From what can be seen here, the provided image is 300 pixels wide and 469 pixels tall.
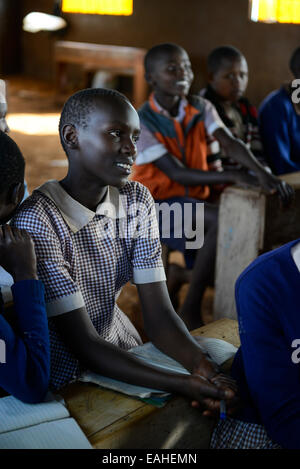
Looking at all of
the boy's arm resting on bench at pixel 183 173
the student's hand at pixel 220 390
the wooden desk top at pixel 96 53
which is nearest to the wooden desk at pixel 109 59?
the wooden desk top at pixel 96 53

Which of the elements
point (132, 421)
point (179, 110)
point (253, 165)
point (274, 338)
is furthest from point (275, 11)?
point (132, 421)

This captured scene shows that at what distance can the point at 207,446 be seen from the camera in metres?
1.26

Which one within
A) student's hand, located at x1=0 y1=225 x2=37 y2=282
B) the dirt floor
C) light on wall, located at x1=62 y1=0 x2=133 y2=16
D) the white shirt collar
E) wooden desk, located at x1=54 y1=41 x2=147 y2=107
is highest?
light on wall, located at x1=62 y1=0 x2=133 y2=16

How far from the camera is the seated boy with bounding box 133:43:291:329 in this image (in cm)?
260

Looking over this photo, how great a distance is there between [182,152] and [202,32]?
4684 mm

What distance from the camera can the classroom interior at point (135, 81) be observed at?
3.93ft

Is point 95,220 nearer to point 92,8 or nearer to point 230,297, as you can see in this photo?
point 230,297

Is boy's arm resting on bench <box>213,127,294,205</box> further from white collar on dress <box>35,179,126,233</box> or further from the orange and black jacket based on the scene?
white collar on dress <box>35,179,126,233</box>

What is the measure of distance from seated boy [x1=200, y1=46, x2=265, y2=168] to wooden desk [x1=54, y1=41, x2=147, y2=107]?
4.64 metres

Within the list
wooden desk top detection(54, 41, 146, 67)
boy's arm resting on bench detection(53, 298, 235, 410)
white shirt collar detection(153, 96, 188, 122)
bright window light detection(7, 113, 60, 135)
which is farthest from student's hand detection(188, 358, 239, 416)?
wooden desk top detection(54, 41, 146, 67)

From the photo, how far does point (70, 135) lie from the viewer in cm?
142

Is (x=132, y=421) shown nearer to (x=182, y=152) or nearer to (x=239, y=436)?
(x=239, y=436)

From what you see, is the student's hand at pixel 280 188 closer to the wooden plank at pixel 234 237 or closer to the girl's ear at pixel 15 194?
the wooden plank at pixel 234 237

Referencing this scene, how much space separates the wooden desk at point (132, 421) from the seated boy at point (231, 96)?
2.00 m
